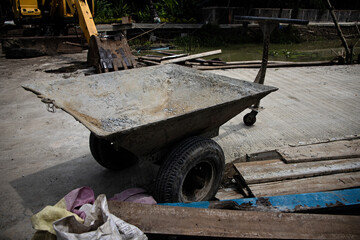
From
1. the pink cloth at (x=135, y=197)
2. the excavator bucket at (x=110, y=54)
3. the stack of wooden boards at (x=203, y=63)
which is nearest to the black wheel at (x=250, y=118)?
the pink cloth at (x=135, y=197)

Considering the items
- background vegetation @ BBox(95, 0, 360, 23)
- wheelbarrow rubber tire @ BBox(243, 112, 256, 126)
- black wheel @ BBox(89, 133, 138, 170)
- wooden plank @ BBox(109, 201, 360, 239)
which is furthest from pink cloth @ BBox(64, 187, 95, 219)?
background vegetation @ BBox(95, 0, 360, 23)

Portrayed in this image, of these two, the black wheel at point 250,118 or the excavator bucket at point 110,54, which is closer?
the black wheel at point 250,118

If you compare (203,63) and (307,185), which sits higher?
(203,63)

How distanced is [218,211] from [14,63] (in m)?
8.84

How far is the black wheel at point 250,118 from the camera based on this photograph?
3.69 m

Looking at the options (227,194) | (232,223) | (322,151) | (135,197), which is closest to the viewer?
(232,223)

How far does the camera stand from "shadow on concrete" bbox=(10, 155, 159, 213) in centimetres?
249

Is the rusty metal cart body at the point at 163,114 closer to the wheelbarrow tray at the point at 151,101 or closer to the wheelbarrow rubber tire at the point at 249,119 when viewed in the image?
the wheelbarrow tray at the point at 151,101

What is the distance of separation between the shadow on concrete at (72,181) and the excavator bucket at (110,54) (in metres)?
3.82

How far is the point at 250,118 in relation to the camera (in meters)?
3.72

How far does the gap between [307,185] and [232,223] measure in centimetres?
114

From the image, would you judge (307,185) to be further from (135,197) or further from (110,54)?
(110,54)

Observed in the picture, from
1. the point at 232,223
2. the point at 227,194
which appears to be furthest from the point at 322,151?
the point at 232,223

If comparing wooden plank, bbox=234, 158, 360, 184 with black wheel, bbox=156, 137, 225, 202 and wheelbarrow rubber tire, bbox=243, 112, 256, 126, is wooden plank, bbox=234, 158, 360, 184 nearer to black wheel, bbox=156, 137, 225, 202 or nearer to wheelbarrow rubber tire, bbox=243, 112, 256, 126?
black wheel, bbox=156, 137, 225, 202
